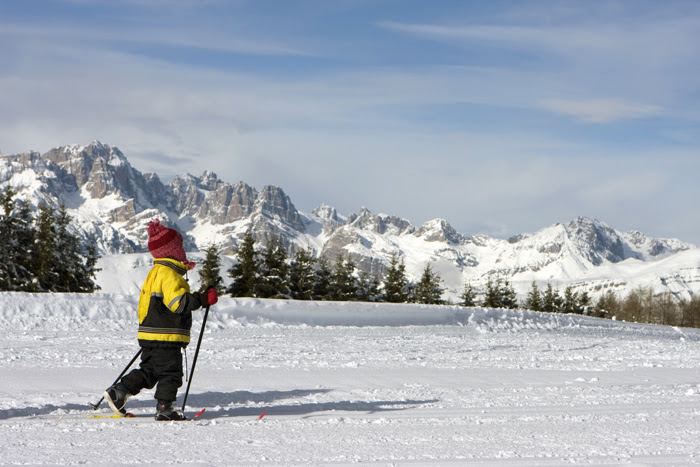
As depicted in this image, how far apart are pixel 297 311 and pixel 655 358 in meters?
8.87

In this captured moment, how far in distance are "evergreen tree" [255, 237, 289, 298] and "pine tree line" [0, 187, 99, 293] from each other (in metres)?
8.62

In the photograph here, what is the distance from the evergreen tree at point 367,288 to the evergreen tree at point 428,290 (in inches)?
169

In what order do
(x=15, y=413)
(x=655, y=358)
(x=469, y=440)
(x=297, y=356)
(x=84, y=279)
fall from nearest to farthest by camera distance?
(x=469, y=440)
(x=15, y=413)
(x=297, y=356)
(x=655, y=358)
(x=84, y=279)

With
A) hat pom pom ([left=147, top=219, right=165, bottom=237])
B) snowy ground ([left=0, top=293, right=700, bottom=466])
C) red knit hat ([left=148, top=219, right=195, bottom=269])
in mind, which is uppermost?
hat pom pom ([left=147, top=219, right=165, bottom=237])

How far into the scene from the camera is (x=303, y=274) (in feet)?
123

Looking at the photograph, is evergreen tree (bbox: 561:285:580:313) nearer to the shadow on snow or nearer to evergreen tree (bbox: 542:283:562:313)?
→ evergreen tree (bbox: 542:283:562:313)

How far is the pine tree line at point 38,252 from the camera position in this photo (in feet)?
103

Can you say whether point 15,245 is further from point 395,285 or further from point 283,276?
point 395,285

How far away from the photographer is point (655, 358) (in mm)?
13055

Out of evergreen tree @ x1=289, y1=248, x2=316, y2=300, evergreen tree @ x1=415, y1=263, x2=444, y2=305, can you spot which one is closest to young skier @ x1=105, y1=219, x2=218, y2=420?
evergreen tree @ x1=289, y1=248, x2=316, y2=300

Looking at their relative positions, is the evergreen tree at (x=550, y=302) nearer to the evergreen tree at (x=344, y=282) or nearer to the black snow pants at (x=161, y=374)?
the evergreen tree at (x=344, y=282)

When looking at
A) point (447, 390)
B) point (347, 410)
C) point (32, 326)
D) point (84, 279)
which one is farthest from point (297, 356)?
point (84, 279)

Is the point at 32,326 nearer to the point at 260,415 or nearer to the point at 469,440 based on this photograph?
the point at 260,415

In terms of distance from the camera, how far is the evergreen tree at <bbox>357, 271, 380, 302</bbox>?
140 feet
